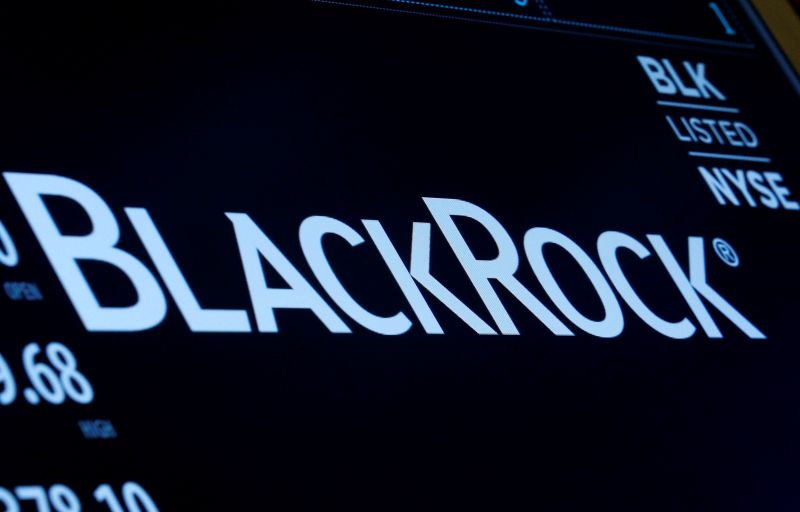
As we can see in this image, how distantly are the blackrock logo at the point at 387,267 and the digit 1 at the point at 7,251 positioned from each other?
32 mm

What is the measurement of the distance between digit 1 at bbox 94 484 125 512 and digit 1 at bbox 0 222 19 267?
A: 0.92 ft

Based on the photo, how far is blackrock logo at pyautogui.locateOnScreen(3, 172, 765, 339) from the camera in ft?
4.01

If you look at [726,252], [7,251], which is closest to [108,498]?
[7,251]

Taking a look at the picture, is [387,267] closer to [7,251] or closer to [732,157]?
[7,251]

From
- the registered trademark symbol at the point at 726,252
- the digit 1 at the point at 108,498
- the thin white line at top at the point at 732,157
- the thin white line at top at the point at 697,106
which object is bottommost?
the digit 1 at the point at 108,498

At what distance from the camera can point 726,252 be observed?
5.41 feet

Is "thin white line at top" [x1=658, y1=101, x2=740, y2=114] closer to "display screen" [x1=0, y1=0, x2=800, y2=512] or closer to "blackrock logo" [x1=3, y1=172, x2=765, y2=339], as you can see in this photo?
"display screen" [x1=0, y1=0, x2=800, y2=512]

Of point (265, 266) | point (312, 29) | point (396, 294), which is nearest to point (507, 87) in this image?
point (312, 29)

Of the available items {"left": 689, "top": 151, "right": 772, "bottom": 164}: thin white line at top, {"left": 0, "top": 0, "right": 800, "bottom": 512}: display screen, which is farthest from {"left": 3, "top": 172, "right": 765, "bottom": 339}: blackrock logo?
{"left": 689, "top": 151, "right": 772, "bottom": 164}: thin white line at top

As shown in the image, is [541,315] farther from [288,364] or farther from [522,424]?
[288,364]

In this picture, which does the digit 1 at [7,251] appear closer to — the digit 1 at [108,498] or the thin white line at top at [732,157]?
the digit 1 at [108,498]

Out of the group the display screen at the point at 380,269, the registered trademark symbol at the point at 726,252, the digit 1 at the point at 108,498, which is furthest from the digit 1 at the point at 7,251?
the registered trademark symbol at the point at 726,252

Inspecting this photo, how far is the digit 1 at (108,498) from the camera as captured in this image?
112 centimetres

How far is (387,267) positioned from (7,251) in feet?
1.60
